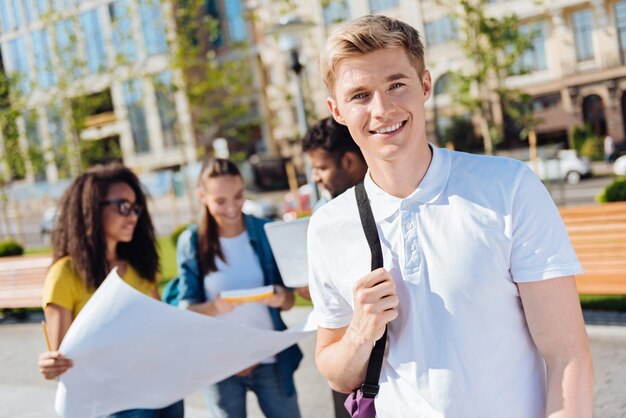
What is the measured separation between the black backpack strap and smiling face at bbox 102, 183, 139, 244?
1815 millimetres

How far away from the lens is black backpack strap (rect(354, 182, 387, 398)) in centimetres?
165

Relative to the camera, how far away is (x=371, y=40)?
5.23 feet

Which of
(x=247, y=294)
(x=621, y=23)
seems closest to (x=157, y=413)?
(x=247, y=294)

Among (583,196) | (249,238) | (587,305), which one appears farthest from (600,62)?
(249,238)

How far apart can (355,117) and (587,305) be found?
5729mm

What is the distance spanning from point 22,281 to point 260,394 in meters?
6.64

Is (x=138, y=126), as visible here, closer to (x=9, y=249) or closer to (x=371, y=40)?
(x=9, y=249)

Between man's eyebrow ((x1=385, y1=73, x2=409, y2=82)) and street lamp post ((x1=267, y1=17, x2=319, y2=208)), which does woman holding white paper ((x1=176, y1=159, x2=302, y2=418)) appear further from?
street lamp post ((x1=267, y1=17, x2=319, y2=208))

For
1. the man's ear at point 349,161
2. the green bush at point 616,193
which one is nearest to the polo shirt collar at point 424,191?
the man's ear at point 349,161

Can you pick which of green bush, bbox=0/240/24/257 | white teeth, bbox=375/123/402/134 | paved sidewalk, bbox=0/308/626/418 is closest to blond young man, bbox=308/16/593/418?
white teeth, bbox=375/123/402/134

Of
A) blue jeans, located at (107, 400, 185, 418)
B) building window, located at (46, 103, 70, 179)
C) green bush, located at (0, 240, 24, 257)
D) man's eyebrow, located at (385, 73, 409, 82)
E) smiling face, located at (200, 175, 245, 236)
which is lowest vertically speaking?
green bush, located at (0, 240, 24, 257)

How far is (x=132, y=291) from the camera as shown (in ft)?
8.70

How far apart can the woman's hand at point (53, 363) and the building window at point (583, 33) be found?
113ft

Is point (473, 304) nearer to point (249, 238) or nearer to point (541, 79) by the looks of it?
point (249, 238)
